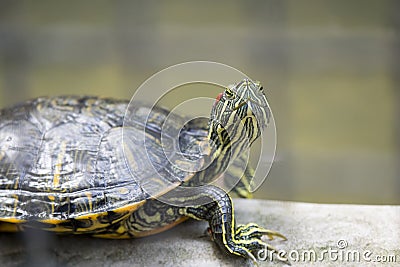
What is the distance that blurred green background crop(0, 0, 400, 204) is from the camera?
78.7 inches

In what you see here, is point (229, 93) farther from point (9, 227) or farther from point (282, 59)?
point (282, 59)

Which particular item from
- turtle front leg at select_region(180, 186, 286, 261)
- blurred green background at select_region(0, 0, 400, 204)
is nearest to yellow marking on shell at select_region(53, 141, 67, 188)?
turtle front leg at select_region(180, 186, 286, 261)

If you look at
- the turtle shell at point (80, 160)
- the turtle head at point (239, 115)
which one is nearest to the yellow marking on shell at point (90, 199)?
the turtle shell at point (80, 160)

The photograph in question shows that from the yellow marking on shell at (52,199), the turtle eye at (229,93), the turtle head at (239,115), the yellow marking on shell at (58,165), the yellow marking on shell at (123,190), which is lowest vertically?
the yellow marking on shell at (52,199)

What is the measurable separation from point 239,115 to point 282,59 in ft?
3.06

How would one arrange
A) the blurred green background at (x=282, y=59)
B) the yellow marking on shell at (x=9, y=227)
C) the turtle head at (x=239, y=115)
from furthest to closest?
the blurred green background at (x=282, y=59) → the yellow marking on shell at (x=9, y=227) → the turtle head at (x=239, y=115)

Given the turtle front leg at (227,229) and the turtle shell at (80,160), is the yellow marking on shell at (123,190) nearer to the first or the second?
the turtle shell at (80,160)

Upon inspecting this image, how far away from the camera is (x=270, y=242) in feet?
3.76

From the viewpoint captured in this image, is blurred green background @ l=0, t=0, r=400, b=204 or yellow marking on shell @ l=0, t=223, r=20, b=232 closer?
yellow marking on shell @ l=0, t=223, r=20, b=232

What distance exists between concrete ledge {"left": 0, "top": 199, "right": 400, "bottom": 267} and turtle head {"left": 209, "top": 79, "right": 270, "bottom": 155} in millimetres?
221

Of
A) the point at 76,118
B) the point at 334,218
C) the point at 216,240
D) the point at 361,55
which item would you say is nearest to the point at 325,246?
the point at 334,218

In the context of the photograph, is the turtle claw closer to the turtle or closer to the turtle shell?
the turtle

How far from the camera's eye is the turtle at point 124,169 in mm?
1083

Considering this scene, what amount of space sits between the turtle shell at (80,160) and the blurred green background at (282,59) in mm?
818
